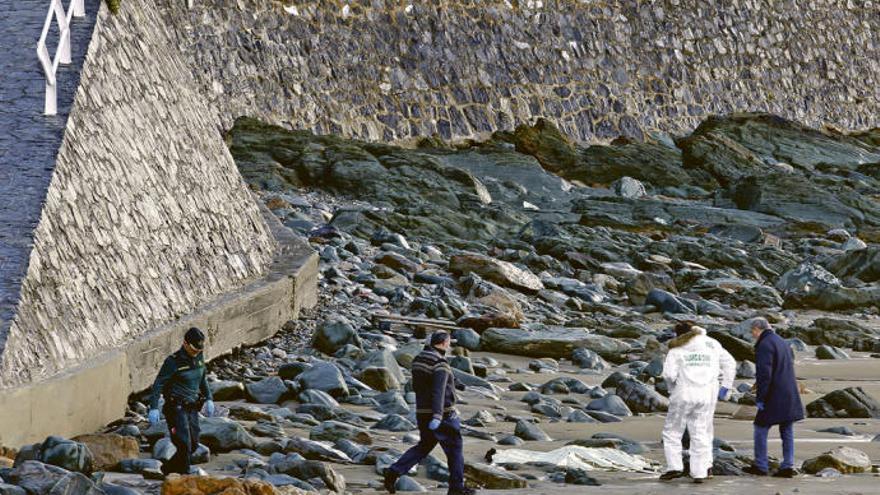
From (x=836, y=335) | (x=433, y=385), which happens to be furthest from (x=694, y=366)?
(x=836, y=335)

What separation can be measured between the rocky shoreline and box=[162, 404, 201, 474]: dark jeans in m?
0.11

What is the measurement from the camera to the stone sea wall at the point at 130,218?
28.5ft

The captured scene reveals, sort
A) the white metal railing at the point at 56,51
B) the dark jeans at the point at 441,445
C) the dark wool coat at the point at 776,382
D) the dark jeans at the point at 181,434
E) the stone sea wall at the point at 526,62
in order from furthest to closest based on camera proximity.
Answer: the stone sea wall at the point at 526,62
the white metal railing at the point at 56,51
the dark wool coat at the point at 776,382
the dark jeans at the point at 441,445
the dark jeans at the point at 181,434

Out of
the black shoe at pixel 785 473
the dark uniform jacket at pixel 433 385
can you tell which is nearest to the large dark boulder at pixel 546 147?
the black shoe at pixel 785 473

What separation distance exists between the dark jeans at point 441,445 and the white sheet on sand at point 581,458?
3.09 ft

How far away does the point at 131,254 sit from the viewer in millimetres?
10195

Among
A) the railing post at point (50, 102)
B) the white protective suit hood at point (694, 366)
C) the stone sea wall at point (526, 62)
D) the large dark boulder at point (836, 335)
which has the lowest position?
the white protective suit hood at point (694, 366)

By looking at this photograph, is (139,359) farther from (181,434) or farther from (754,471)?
(754,471)

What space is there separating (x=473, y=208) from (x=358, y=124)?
3144mm

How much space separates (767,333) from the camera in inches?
361

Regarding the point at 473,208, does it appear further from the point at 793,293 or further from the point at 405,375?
the point at 405,375

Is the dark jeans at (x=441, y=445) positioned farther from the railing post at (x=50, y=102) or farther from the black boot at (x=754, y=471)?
the railing post at (x=50, y=102)

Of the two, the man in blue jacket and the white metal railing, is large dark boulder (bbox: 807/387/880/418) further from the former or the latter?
the white metal railing

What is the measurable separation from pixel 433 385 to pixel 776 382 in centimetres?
232
